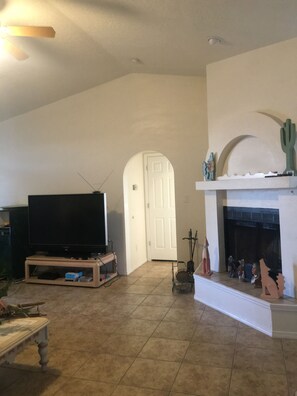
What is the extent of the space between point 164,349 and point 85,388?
79cm

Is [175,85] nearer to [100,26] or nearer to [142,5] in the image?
[100,26]

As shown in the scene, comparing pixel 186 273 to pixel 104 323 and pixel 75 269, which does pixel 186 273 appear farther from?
pixel 75 269

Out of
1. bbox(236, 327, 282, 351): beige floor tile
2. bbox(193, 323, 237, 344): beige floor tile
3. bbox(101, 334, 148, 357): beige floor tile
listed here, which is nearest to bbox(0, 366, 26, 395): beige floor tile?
bbox(101, 334, 148, 357): beige floor tile

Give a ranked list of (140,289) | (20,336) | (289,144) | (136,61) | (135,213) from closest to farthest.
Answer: (20,336) → (289,144) → (136,61) → (140,289) → (135,213)

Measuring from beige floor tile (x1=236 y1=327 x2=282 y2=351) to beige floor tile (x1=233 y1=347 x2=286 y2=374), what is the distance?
75 millimetres

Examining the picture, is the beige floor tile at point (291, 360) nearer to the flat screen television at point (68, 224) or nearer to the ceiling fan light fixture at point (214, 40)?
the flat screen television at point (68, 224)

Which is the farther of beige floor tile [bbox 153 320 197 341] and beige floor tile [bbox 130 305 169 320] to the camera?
beige floor tile [bbox 130 305 169 320]

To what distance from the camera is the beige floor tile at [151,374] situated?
235cm

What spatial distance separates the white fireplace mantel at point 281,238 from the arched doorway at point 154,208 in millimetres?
2013

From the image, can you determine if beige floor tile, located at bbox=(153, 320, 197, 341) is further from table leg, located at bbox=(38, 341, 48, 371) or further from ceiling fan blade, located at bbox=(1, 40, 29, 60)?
ceiling fan blade, located at bbox=(1, 40, 29, 60)

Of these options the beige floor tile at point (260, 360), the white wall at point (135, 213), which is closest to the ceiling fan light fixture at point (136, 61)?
the white wall at point (135, 213)

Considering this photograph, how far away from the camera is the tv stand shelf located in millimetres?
4797

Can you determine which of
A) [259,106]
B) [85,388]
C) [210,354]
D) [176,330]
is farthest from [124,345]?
[259,106]

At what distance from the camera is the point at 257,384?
7.50 ft
